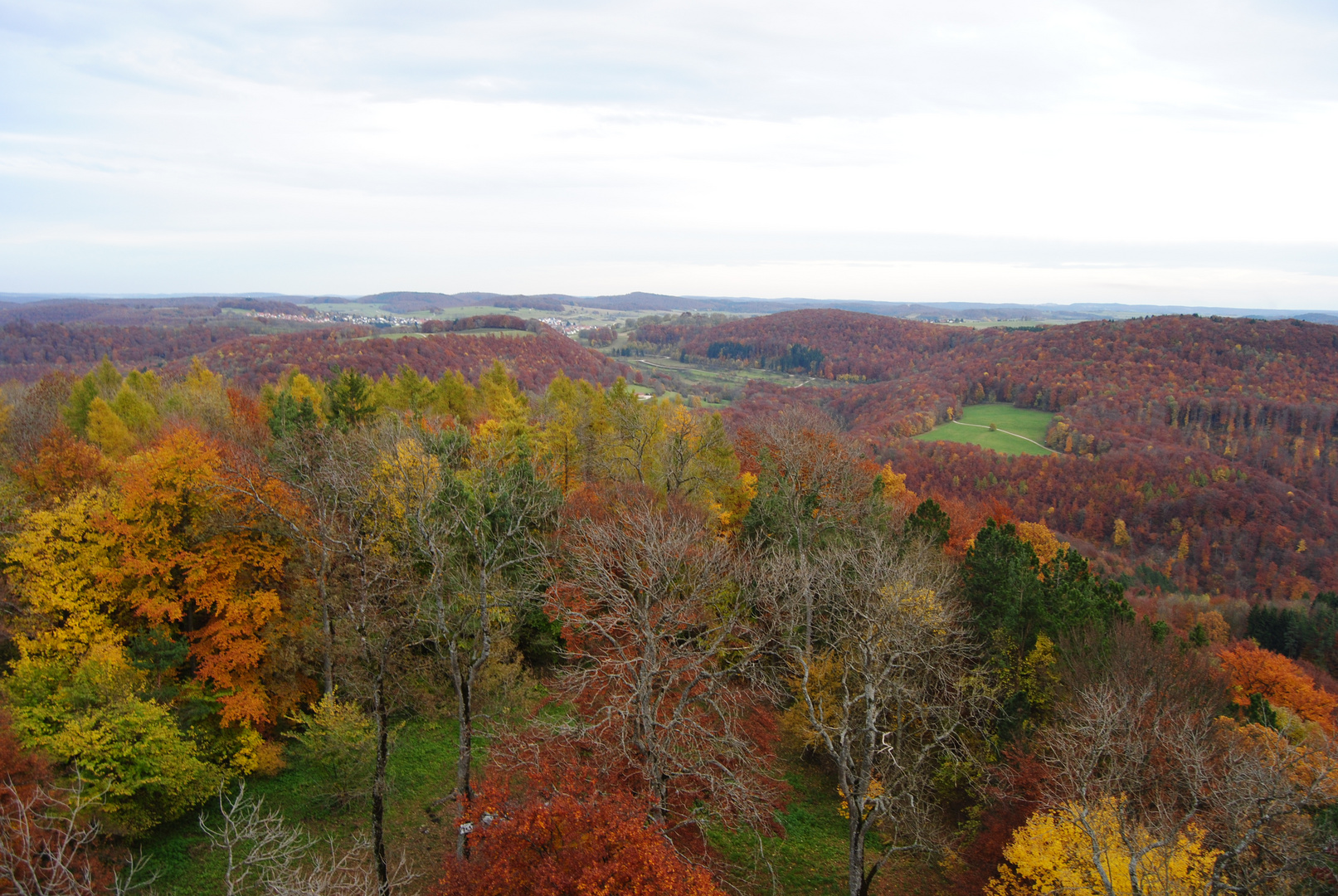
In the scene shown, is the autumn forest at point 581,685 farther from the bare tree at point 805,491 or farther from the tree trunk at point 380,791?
the bare tree at point 805,491

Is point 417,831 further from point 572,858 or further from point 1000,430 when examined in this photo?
point 1000,430

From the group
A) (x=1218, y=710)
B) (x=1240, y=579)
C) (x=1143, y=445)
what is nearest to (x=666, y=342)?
(x=1143, y=445)

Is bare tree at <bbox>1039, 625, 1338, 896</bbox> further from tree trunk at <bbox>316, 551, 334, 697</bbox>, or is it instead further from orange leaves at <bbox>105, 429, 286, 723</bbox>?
orange leaves at <bbox>105, 429, 286, 723</bbox>

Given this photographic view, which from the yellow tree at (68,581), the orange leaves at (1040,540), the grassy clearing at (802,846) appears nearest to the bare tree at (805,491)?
the grassy clearing at (802,846)

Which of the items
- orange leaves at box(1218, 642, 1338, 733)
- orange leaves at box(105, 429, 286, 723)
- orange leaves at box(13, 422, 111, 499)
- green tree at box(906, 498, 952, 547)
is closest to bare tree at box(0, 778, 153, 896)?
orange leaves at box(105, 429, 286, 723)

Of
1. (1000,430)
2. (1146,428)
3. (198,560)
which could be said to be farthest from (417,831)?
(1146,428)
